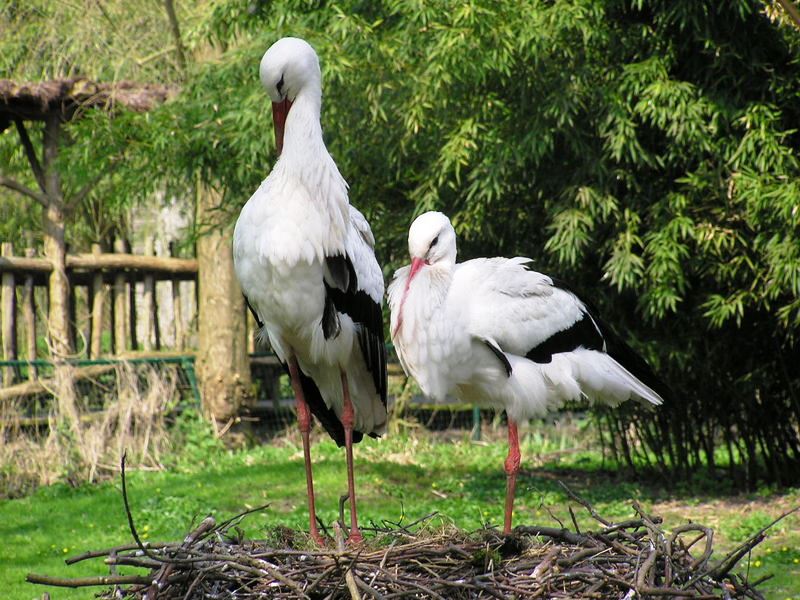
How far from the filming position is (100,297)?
11805mm

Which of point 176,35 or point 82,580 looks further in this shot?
point 176,35

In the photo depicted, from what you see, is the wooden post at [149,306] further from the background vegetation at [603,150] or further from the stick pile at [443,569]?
the stick pile at [443,569]

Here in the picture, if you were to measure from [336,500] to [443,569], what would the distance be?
5.24 meters

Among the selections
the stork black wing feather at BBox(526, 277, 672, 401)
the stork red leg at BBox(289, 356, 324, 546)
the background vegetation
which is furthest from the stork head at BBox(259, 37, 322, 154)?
the background vegetation

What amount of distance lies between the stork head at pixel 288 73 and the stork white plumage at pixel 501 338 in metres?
0.74

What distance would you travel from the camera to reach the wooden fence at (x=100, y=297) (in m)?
10.9

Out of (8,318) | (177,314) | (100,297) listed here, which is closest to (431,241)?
(8,318)

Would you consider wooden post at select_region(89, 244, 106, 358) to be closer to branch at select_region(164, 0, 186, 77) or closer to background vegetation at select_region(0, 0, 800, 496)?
branch at select_region(164, 0, 186, 77)

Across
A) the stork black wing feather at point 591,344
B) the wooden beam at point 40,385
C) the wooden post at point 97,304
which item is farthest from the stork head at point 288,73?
the wooden post at point 97,304

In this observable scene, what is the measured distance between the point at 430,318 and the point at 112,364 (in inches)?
258

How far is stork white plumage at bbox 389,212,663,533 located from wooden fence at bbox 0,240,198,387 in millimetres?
6676

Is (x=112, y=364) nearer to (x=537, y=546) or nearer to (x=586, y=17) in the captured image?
(x=586, y=17)

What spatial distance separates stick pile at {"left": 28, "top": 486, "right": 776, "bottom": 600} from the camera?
3340mm

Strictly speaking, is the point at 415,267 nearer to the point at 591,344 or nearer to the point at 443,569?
the point at 591,344
